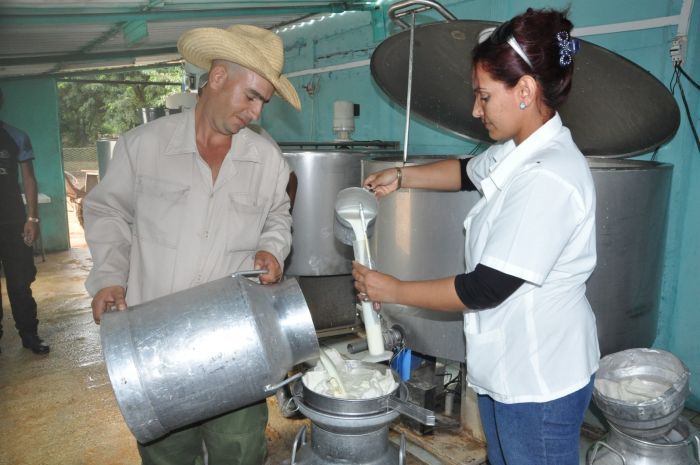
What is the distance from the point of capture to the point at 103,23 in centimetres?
396

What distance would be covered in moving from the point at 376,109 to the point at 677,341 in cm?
296

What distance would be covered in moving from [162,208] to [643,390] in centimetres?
222

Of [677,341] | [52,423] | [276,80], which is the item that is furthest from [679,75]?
[52,423]

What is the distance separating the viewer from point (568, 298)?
1.36 metres

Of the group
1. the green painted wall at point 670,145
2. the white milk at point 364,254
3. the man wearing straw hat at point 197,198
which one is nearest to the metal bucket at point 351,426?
the white milk at point 364,254

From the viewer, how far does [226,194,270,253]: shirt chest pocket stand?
1822mm

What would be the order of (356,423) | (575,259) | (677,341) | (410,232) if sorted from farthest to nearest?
1. (677,341)
2. (410,232)
3. (356,423)
4. (575,259)

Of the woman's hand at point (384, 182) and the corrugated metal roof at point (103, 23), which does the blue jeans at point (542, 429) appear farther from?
the corrugated metal roof at point (103, 23)

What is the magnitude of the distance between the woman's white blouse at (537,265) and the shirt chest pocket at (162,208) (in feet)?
3.27

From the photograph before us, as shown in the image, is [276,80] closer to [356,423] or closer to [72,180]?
[356,423]

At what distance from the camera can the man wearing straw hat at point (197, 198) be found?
172 centimetres

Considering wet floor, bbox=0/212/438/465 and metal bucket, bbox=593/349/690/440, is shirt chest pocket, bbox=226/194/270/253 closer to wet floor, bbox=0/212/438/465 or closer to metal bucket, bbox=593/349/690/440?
wet floor, bbox=0/212/438/465

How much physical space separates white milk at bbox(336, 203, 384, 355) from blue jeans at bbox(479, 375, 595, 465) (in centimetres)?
50

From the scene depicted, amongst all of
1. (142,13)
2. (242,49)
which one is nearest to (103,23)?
(142,13)
